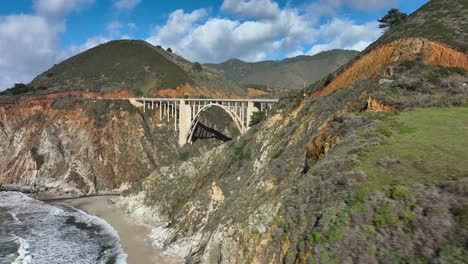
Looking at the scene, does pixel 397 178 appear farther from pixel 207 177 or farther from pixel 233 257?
pixel 207 177

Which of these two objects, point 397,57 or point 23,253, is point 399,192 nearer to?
point 397,57

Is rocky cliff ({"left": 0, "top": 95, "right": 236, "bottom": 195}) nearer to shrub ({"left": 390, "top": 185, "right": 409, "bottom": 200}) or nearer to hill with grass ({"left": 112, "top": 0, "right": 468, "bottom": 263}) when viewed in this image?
hill with grass ({"left": 112, "top": 0, "right": 468, "bottom": 263})

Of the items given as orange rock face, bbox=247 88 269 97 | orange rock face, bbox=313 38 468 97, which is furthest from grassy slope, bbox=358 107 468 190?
orange rock face, bbox=247 88 269 97

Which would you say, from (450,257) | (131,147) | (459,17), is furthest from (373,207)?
(131,147)

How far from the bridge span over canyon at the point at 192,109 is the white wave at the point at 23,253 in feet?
127

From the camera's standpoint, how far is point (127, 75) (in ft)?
382

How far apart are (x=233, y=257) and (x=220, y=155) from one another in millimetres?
25783

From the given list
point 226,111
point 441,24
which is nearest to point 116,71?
point 226,111

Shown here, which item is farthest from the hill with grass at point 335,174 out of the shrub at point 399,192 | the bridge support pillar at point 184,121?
the bridge support pillar at point 184,121

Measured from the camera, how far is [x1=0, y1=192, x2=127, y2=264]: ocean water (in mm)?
33781

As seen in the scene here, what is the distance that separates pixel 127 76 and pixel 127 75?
78 centimetres

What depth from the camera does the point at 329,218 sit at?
13109 mm

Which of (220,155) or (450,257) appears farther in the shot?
(220,155)

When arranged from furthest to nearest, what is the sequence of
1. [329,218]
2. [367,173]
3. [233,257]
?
[233,257], [367,173], [329,218]
